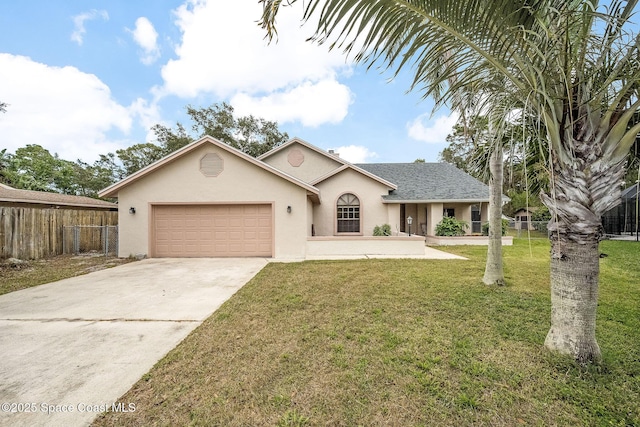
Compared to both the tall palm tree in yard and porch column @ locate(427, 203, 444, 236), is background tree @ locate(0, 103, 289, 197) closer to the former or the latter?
porch column @ locate(427, 203, 444, 236)

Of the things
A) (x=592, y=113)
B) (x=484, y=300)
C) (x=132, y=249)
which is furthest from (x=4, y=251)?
(x=592, y=113)

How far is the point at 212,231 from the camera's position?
1106 centimetres

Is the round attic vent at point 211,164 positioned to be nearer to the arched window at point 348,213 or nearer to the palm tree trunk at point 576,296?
the arched window at point 348,213

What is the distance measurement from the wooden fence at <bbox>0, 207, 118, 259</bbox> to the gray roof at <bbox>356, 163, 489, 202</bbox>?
1540 centimetres

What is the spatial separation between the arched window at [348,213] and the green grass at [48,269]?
10.1m

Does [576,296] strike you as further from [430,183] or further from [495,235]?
[430,183]

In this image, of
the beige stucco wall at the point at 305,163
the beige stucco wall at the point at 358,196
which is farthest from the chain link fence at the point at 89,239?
the beige stucco wall at the point at 358,196

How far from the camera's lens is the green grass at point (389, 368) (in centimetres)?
227

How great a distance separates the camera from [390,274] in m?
7.57

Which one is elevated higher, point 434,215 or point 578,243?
point 434,215

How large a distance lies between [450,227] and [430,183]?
3.32m

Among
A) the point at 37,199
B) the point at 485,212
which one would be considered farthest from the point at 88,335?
the point at 485,212

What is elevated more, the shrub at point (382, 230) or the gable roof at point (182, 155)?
the gable roof at point (182, 155)

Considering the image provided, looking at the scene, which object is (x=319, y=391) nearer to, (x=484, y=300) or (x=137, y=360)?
(x=137, y=360)
